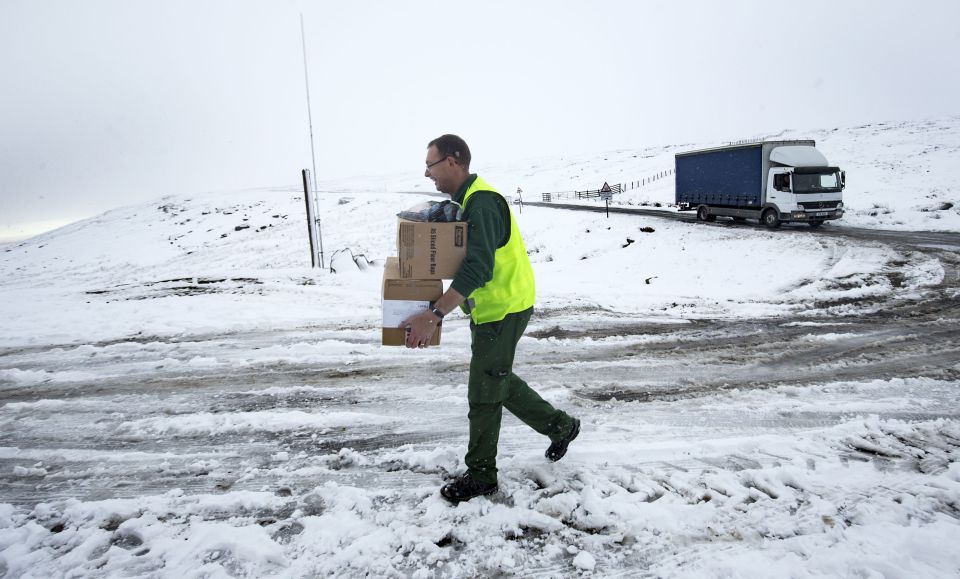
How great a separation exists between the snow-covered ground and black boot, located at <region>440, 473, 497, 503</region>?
91mm

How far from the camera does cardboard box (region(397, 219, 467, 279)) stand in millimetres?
2750

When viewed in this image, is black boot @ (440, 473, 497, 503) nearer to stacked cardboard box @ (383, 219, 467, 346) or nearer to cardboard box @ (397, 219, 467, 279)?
stacked cardboard box @ (383, 219, 467, 346)

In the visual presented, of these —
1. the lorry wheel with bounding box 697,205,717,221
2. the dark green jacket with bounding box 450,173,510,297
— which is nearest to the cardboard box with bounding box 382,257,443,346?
the dark green jacket with bounding box 450,173,510,297

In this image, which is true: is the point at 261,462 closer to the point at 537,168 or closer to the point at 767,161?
the point at 767,161

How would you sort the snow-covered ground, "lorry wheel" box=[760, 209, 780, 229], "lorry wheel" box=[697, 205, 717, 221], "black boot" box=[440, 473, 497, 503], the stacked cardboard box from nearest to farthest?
the snow-covered ground → the stacked cardboard box → "black boot" box=[440, 473, 497, 503] → "lorry wheel" box=[760, 209, 780, 229] → "lorry wheel" box=[697, 205, 717, 221]

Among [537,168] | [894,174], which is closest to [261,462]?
[894,174]

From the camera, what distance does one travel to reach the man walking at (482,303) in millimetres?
2703

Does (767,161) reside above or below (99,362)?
above

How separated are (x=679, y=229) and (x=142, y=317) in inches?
672

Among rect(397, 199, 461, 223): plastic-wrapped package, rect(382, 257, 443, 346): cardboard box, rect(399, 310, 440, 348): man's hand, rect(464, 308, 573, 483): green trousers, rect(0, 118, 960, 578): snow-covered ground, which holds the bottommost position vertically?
→ rect(0, 118, 960, 578): snow-covered ground

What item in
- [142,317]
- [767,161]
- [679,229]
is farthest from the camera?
[679,229]

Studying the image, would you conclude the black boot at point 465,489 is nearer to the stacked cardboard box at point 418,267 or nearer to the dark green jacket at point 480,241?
the stacked cardboard box at point 418,267

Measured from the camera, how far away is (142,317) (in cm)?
764

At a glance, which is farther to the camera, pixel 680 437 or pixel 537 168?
pixel 537 168
